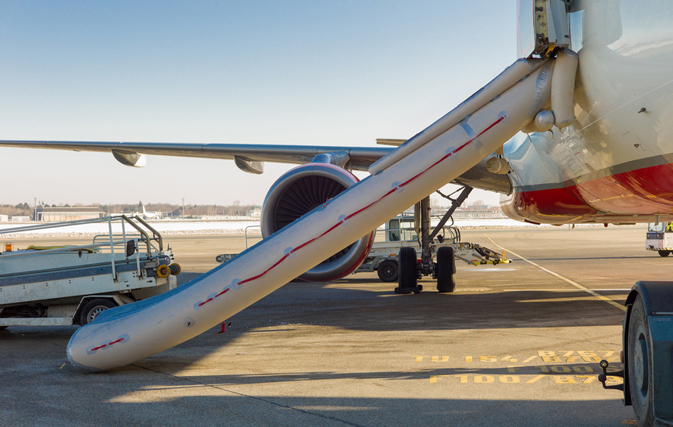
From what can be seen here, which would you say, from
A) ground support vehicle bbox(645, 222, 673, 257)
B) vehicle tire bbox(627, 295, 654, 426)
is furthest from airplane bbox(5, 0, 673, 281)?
ground support vehicle bbox(645, 222, 673, 257)

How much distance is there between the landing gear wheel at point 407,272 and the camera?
1257 cm

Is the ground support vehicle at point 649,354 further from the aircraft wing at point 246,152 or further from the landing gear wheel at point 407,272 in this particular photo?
the landing gear wheel at point 407,272

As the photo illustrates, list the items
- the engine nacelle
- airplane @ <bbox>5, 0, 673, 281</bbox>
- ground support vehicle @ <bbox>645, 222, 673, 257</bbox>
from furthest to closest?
1. ground support vehicle @ <bbox>645, 222, 673, 257</bbox>
2. the engine nacelle
3. airplane @ <bbox>5, 0, 673, 281</bbox>

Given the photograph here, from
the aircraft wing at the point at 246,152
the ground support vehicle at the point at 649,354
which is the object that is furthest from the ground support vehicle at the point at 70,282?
the ground support vehicle at the point at 649,354

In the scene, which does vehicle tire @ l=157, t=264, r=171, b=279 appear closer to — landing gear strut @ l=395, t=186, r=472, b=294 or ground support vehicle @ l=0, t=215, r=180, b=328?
ground support vehicle @ l=0, t=215, r=180, b=328

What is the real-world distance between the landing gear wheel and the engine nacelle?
15.6ft

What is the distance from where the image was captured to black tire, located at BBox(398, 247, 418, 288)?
12594 millimetres

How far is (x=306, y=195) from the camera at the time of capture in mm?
8250

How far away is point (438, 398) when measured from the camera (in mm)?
4867

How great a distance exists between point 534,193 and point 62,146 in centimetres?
1018

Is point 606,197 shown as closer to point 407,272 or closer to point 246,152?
point 407,272

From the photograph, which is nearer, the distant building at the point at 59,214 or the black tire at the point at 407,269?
the black tire at the point at 407,269

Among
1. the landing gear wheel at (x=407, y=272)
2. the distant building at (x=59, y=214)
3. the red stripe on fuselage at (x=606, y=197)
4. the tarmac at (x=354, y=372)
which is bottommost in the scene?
the tarmac at (x=354, y=372)

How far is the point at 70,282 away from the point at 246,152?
15.9 ft
